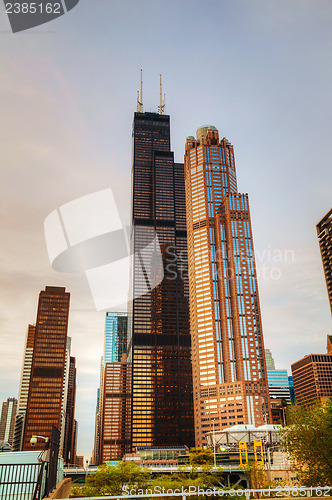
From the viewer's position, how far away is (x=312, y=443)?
24.2m

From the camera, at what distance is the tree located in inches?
876

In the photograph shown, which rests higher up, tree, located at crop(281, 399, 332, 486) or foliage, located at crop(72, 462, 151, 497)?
tree, located at crop(281, 399, 332, 486)

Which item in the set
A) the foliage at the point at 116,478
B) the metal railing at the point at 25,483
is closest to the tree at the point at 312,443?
the metal railing at the point at 25,483

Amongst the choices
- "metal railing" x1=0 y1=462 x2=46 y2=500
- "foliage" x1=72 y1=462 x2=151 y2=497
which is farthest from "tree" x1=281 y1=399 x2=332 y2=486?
"foliage" x1=72 y1=462 x2=151 y2=497

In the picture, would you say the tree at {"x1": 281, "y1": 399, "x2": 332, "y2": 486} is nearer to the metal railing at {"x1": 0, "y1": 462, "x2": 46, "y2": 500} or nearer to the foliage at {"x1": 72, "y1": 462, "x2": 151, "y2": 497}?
the metal railing at {"x1": 0, "y1": 462, "x2": 46, "y2": 500}

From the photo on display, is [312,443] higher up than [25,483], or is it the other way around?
[312,443]

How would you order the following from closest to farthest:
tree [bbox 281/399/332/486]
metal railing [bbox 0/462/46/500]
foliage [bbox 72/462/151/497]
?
metal railing [bbox 0/462/46/500], tree [bbox 281/399/332/486], foliage [bbox 72/462/151/497]

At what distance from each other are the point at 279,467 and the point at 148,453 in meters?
136

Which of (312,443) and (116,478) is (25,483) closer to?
(312,443)

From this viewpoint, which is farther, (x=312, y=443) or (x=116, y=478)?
(x=116, y=478)

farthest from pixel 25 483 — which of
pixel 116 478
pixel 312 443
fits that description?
pixel 116 478

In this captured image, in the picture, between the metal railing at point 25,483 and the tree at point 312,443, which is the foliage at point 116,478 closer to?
the tree at point 312,443

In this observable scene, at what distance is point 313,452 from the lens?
23.9m

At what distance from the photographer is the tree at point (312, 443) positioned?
22.2 meters
